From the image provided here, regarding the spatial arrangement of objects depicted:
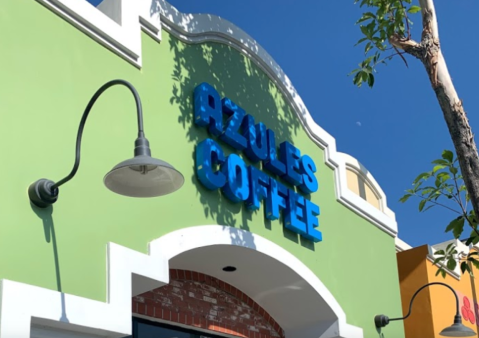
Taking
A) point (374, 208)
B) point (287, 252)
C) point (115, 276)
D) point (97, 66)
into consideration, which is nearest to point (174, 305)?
point (287, 252)

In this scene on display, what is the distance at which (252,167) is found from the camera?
9688 millimetres

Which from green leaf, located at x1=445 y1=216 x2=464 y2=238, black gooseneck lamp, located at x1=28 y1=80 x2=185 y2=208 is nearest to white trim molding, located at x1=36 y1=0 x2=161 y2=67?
black gooseneck lamp, located at x1=28 y1=80 x2=185 y2=208

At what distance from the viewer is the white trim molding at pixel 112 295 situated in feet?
19.6

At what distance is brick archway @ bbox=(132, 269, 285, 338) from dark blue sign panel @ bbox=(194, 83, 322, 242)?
1.25m

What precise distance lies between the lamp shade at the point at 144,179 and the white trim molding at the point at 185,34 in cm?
228

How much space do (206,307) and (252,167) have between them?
1922 millimetres

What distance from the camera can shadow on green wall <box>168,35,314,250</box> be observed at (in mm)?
8867

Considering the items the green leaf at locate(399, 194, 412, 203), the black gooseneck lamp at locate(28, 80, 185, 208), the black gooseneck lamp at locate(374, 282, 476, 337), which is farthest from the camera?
the black gooseneck lamp at locate(374, 282, 476, 337)

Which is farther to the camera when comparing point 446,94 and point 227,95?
point 227,95

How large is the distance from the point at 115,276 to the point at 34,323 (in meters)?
1.00

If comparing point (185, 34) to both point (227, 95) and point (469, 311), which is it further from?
point (469, 311)

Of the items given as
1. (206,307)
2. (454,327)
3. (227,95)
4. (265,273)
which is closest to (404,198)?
(265,273)

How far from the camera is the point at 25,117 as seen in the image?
6707mm

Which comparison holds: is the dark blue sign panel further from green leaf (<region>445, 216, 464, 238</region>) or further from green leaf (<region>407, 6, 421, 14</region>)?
green leaf (<region>407, 6, 421, 14</region>)
